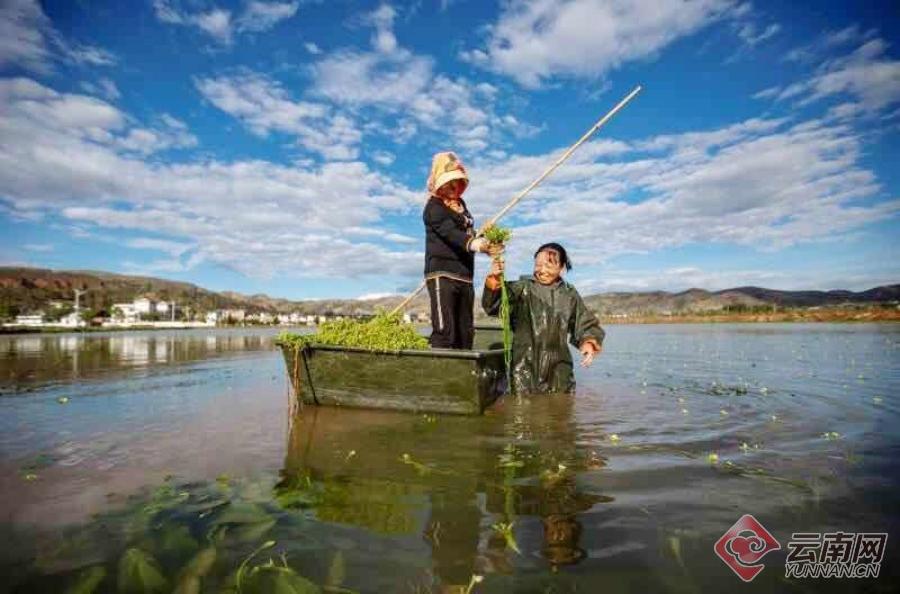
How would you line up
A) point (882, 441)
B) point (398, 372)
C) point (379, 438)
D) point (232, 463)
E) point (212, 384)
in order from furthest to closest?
point (212, 384)
point (398, 372)
point (379, 438)
point (882, 441)
point (232, 463)

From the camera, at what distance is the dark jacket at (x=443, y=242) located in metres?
6.29

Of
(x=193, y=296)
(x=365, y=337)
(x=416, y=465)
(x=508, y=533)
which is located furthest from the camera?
(x=193, y=296)

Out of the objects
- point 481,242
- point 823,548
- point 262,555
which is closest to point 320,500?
point 262,555

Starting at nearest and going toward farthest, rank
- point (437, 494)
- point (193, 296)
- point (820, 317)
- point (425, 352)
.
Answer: point (437, 494) < point (425, 352) < point (820, 317) < point (193, 296)

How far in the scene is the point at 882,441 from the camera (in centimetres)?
424

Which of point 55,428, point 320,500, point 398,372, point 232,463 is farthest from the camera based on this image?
point 398,372

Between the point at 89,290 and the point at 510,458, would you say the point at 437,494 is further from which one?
the point at 89,290

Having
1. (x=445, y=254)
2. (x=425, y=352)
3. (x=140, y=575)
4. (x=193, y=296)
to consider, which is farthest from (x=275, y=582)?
(x=193, y=296)

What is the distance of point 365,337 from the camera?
6.09m

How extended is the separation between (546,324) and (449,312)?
1504 mm

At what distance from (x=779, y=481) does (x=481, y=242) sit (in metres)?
3.83

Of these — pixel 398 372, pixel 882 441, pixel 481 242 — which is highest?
pixel 481 242

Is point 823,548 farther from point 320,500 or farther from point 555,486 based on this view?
point 320,500

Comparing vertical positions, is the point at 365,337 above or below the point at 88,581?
above
